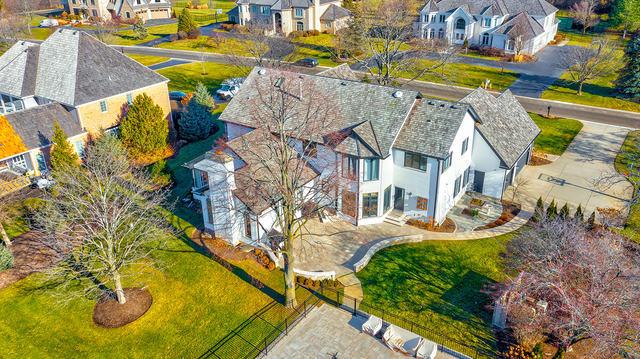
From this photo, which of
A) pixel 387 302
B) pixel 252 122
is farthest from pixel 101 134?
pixel 387 302

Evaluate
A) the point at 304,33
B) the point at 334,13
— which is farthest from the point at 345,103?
the point at 334,13

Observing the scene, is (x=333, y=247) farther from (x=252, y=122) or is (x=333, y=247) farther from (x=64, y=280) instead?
(x=64, y=280)

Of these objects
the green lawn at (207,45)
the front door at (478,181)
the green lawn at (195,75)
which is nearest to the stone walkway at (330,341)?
the front door at (478,181)

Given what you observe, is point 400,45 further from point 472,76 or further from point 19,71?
point 19,71

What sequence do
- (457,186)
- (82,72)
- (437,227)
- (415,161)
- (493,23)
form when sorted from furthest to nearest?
(493,23)
(82,72)
(457,186)
(437,227)
(415,161)

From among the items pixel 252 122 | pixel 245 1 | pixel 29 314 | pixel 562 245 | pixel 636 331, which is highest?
pixel 245 1
